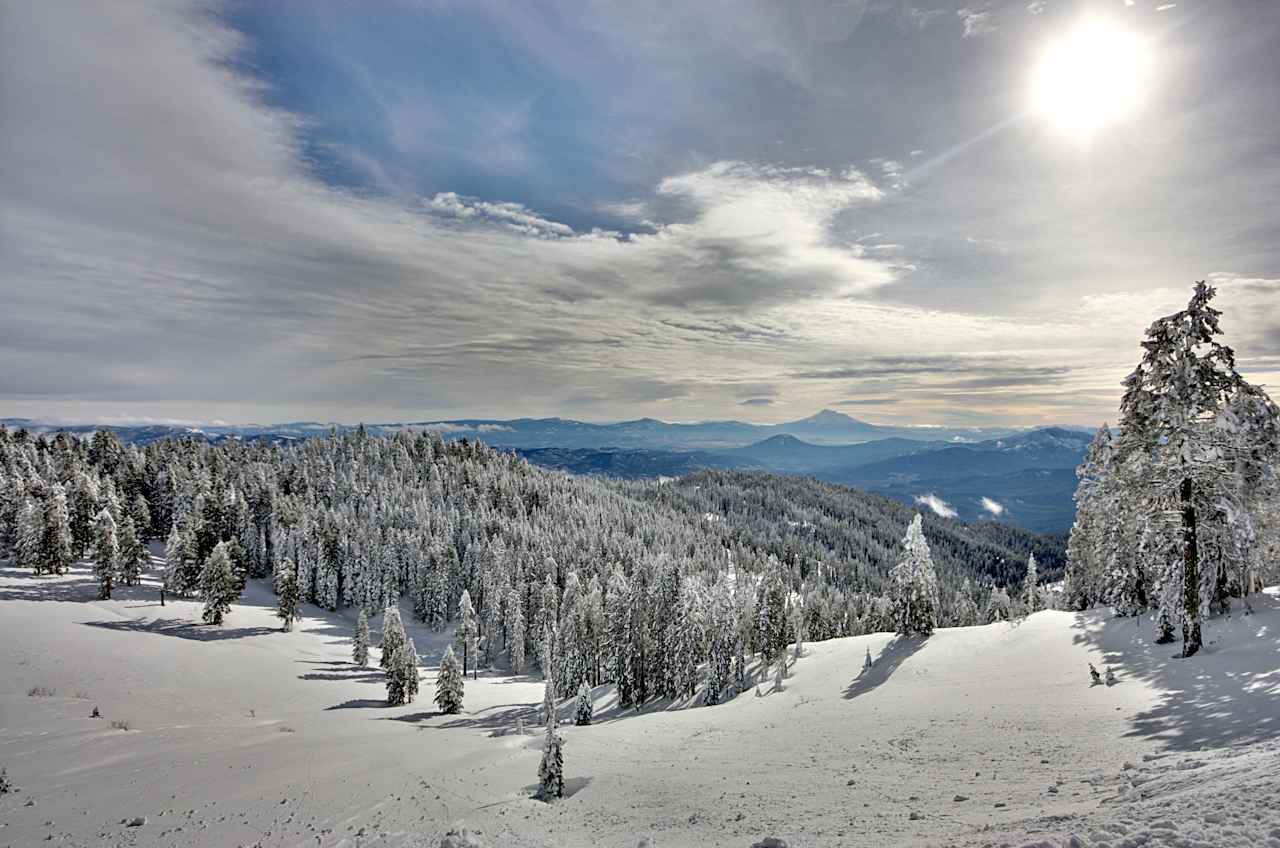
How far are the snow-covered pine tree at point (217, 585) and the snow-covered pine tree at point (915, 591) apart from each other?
88551mm

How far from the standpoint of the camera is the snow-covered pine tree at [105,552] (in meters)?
76.2

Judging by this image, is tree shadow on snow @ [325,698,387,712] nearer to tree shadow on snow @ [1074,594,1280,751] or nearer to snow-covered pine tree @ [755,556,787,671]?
snow-covered pine tree @ [755,556,787,671]

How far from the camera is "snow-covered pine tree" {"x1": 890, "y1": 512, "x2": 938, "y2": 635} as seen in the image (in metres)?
42.8

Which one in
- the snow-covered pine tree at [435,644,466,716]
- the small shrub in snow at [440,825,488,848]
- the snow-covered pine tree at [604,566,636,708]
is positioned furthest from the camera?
the snow-covered pine tree at [604,566,636,708]

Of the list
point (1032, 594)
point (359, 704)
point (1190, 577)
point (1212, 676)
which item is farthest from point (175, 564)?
point (1032, 594)

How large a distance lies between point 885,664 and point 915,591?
27.9 ft

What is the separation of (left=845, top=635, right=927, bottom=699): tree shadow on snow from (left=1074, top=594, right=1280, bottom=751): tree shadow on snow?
1179 centimetres

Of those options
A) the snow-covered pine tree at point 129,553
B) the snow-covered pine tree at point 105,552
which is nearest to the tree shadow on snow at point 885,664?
the snow-covered pine tree at point 105,552

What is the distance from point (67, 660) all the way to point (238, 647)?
20.6 m

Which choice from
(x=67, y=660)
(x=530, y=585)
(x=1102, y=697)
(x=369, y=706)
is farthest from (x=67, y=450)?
(x=1102, y=697)

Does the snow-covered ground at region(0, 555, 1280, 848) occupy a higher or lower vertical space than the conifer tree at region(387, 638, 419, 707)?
higher

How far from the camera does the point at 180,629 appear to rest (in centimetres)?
7425

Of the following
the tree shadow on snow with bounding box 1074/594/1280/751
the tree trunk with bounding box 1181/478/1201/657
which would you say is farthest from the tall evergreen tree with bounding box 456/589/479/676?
the tree trunk with bounding box 1181/478/1201/657

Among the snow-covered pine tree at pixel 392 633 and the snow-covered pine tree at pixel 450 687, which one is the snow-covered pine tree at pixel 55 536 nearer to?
the snow-covered pine tree at pixel 392 633
